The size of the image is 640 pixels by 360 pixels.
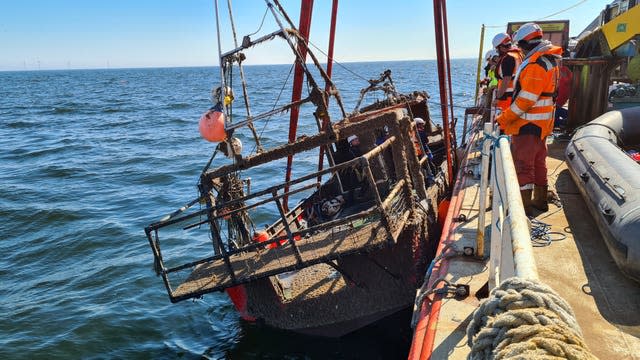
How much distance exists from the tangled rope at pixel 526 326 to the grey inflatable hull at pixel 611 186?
2.32 m

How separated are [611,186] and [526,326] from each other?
343cm

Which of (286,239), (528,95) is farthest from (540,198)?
(286,239)

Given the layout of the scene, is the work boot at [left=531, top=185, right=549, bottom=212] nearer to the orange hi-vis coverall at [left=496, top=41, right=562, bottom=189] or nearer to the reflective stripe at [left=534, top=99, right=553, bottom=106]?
the orange hi-vis coverall at [left=496, top=41, right=562, bottom=189]

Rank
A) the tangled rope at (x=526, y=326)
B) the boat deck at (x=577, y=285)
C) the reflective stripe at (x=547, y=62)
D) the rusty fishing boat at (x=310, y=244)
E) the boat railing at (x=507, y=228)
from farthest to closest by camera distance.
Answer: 1. the rusty fishing boat at (x=310, y=244)
2. the reflective stripe at (x=547, y=62)
3. the boat deck at (x=577, y=285)
4. the boat railing at (x=507, y=228)
5. the tangled rope at (x=526, y=326)

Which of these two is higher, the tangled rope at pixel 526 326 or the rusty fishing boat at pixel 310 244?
the tangled rope at pixel 526 326

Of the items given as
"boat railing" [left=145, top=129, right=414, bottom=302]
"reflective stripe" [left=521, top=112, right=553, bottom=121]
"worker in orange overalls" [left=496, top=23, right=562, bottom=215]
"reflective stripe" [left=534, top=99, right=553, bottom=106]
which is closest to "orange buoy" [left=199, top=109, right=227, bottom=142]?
"boat railing" [left=145, top=129, right=414, bottom=302]

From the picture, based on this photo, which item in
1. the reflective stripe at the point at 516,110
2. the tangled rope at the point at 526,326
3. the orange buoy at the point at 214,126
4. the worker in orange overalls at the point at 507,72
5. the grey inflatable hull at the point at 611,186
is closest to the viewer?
the tangled rope at the point at 526,326

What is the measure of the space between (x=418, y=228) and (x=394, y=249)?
39cm

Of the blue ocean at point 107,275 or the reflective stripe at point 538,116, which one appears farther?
the blue ocean at point 107,275

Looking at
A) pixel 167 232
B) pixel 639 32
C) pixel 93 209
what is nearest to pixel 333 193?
pixel 167 232

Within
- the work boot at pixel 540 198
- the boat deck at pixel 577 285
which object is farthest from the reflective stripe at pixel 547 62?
the boat deck at pixel 577 285

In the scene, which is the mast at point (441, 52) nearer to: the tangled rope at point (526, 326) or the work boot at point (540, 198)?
the work boot at point (540, 198)

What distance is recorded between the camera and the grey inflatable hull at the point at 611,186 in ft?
12.2

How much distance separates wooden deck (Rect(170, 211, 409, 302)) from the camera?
5322 millimetres
